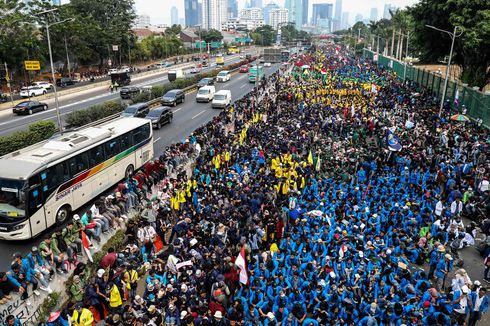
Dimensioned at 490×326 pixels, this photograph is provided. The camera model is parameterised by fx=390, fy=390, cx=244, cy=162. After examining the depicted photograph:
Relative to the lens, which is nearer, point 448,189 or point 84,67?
point 448,189

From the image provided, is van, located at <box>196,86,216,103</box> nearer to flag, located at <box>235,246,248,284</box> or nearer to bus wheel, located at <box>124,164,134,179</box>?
bus wheel, located at <box>124,164,134,179</box>

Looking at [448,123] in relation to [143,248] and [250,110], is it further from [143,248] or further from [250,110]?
[143,248]

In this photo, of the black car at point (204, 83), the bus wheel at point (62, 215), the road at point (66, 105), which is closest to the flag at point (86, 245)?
the bus wheel at point (62, 215)

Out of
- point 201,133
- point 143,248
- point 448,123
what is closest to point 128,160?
point 201,133

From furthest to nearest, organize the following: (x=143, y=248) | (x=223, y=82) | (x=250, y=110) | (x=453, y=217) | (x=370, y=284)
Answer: (x=223, y=82)
(x=250, y=110)
(x=453, y=217)
(x=143, y=248)
(x=370, y=284)

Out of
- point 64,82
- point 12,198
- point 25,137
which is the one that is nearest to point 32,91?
point 64,82
